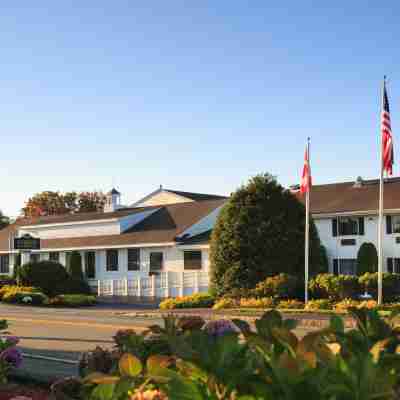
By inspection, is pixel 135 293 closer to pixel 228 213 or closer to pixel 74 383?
pixel 228 213

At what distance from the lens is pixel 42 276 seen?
3950 cm

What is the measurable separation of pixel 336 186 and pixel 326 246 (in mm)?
7371

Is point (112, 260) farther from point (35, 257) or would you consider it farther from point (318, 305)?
point (318, 305)

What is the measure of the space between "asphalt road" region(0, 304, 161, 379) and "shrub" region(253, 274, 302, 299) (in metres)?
8.13

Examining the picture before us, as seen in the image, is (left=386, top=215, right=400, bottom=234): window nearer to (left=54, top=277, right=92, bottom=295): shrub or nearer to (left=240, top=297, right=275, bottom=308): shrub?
(left=240, top=297, right=275, bottom=308): shrub

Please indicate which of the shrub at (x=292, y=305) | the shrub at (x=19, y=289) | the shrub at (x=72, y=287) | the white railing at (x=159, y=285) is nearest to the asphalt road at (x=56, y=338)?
the shrub at (x=292, y=305)

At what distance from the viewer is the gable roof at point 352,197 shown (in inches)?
1508

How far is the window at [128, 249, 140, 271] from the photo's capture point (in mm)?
43562

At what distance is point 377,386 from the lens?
3055 millimetres

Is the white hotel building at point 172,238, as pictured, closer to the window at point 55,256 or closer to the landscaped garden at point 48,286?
the window at point 55,256

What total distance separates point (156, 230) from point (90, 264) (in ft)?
18.1

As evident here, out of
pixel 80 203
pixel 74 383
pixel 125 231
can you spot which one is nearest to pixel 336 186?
pixel 125 231

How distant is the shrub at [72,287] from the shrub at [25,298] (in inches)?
190

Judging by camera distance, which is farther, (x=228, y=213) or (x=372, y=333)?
(x=228, y=213)
